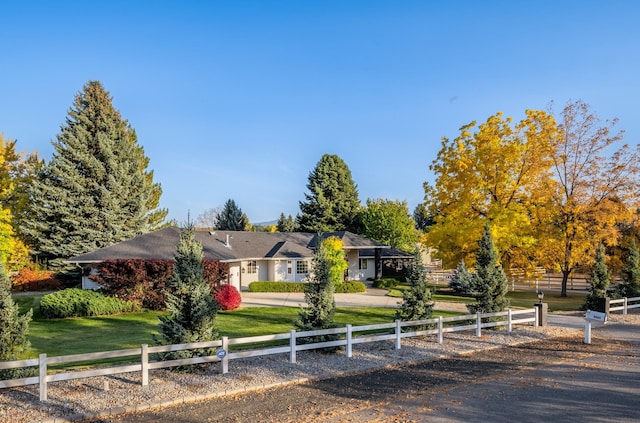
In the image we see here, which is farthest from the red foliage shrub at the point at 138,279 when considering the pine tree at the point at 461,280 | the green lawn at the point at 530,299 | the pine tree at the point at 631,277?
the pine tree at the point at 631,277

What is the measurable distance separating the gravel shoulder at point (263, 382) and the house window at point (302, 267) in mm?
24145

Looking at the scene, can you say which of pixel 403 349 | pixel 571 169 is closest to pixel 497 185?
pixel 571 169

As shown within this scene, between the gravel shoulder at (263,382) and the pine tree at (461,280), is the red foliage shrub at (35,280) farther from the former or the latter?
the pine tree at (461,280)

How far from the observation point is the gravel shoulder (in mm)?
8867

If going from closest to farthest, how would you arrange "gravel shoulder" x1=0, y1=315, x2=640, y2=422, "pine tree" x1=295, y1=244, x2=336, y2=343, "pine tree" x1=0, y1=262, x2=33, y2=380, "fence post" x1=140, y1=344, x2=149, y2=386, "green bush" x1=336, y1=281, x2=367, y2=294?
1. "gravel shoulder" x1=0, y1=315, x2=640, y2=422
2. "pine tree" x1=0, y1=262, x2=33, y2=380
3. "fence post" x1=140, y1=344, x2=149, y2=386
4. "pine tree" x1=295, y1=244, x2=336, y2=343
5. "green bush" x1=336, y1=281, x2=367, y2=294

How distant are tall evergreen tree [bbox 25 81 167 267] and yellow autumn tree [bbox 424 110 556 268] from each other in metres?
26.0

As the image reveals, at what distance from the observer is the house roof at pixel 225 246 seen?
92.8 ft

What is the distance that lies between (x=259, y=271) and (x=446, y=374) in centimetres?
2814

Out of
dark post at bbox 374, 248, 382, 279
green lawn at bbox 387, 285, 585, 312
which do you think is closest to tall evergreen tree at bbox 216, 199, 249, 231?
dark post at bbox 374, 248, 382, 279

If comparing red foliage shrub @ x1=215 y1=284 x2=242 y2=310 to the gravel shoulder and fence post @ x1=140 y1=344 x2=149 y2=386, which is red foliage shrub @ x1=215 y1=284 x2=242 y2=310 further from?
fence post @ x1=140 y1=344 x2=149 y2=386

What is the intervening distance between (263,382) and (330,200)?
50.5 metres

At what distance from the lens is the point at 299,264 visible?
3959 centimetres

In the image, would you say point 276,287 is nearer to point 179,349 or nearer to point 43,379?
point 179,349

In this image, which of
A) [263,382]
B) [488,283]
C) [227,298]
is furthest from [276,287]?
[263,382]
